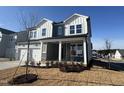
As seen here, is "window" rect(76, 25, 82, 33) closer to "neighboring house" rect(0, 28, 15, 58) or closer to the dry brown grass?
the dry brown grass

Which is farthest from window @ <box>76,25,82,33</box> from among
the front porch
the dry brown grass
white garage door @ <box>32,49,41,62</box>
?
the dry brown grass

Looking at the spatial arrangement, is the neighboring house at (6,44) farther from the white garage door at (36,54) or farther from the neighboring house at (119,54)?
the neighboring house at (119,54)

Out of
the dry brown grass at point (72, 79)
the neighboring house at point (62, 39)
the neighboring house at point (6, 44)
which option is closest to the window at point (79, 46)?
the neighboring house at point (62, 39)

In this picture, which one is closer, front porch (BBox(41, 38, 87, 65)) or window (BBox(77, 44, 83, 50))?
front porch (BBox(41, 38, 87, 65))

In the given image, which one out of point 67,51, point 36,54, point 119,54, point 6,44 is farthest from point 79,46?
point 119,54

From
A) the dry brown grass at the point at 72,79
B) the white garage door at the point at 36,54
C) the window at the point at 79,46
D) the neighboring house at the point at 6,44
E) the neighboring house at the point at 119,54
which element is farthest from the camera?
the neighboring house at the point at 119,54

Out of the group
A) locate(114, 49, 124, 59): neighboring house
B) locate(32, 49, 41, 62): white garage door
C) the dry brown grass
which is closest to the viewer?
the dry brown grass

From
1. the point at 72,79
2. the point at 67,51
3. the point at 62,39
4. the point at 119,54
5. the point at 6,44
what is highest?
the point at 6,44

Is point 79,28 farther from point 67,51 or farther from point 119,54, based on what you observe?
point 119,54

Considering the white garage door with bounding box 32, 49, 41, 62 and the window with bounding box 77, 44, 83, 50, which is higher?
the window with bounding box 77, 44, 83, 50

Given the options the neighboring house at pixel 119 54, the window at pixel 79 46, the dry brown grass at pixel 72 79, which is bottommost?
the dry brown grass at pixel 72 79

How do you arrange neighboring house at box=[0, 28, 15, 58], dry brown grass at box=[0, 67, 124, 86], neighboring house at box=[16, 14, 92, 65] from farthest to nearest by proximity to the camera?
neighboring house at box=[0, 28, 15, 58] → neighboring house at box=[16, 14, 92, 65] → dry brown grass at box=[0, 67, 124, 86]

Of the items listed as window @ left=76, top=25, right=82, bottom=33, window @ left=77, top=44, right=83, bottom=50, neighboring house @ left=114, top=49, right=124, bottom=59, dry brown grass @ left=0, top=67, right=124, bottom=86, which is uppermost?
window @ left=76, top=25, right=82, bottom=33
